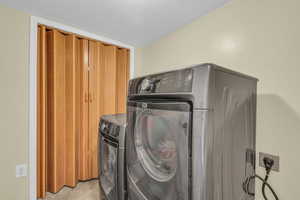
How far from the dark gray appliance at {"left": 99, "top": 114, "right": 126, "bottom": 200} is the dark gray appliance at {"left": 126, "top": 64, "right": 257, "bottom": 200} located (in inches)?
3.9

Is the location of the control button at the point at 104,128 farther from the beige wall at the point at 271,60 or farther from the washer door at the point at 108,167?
the beige wall at the point at 271,60

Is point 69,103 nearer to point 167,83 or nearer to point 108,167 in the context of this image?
point 108,167

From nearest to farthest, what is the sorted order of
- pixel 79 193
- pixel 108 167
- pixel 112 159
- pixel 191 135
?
pixel 191 135
pixel 112 159
pixel 108 167
pixel 79 193

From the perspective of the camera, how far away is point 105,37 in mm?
2148

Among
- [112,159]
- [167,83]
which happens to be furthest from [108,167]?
[167,83]

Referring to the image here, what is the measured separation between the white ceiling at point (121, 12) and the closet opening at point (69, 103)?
0.24 m

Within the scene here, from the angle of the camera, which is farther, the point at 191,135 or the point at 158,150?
the point at 158,150

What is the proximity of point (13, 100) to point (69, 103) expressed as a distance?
533 mm

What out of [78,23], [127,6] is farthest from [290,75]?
[78,23]

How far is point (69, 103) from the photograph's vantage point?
1.89 meters

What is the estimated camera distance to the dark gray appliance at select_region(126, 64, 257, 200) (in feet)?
1.92

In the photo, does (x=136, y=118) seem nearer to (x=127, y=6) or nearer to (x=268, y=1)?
(x=127, y=6)

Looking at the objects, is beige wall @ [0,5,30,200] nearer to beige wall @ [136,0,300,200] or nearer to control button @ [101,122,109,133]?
control button @ [101,122,109,133]

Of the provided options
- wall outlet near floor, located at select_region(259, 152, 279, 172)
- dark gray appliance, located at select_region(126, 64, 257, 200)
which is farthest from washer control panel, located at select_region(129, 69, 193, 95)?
wall outlet near floor, located at select_region(259, 152, 279, 172)
